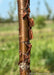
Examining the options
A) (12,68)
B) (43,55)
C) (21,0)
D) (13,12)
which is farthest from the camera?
(43,55)

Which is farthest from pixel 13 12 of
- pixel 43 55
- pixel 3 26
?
pixel 3 26

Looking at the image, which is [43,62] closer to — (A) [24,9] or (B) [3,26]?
(A) [24,9]

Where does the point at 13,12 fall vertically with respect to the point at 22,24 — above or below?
below

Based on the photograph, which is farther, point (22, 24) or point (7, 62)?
point (7, 62)

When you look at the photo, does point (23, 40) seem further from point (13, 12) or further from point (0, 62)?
point (13, 12)

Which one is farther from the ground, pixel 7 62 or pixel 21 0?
pixel 21 0

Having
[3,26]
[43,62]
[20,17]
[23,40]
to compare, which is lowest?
[3,26]

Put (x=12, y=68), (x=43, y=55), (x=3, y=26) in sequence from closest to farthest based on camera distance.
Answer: (x=12, y=68) < (x=43, y=55) < (x=3, y=26)

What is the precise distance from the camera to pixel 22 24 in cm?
126

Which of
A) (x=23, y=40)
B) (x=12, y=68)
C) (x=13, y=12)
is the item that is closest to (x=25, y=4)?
(x=23, y=40)

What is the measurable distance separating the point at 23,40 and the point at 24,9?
19 centimetres

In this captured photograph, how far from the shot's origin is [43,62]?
3.18m

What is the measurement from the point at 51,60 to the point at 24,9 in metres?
2.04

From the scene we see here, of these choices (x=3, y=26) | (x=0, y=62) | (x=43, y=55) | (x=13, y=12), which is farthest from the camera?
(x=3, y=26)
